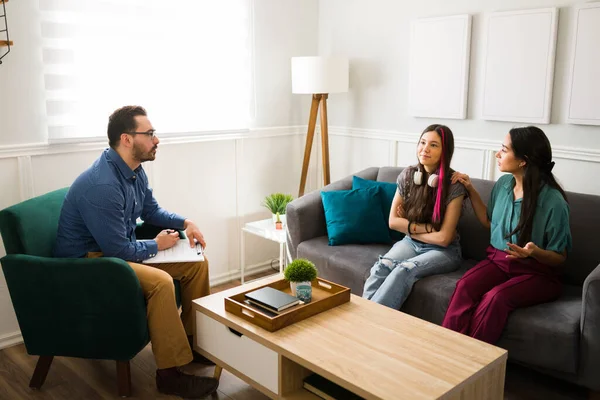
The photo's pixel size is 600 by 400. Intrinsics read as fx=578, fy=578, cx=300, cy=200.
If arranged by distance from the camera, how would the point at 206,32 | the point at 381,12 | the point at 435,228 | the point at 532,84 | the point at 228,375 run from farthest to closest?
the point at 381,12 → the point at 206,32 → the point at 532,84 → the point at 435,228 → the point at 228,375

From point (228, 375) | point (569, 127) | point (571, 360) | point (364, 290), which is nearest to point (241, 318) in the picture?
Answer: point (228, 375)

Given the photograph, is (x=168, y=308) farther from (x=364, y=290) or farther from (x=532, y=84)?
(x=532, y=84)

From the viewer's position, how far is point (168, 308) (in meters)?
2.50

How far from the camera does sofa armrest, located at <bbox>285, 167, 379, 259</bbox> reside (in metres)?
3.42

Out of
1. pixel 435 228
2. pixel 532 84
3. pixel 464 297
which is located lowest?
pixel 464 297

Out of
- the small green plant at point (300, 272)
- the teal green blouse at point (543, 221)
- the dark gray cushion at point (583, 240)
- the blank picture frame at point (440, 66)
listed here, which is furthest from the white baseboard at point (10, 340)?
the dark gray cushion at point (583, 240)

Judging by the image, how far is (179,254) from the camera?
8.97 ft

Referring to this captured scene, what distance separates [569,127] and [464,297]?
4.01 feet

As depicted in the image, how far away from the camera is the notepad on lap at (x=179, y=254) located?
2.66 m

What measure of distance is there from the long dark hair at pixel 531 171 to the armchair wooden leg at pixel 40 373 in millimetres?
2183

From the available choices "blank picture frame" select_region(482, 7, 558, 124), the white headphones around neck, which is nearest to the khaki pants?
the white headphones around neck

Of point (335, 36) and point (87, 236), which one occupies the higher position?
point (335, 36)

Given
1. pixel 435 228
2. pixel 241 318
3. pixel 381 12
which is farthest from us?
pixel 381 12

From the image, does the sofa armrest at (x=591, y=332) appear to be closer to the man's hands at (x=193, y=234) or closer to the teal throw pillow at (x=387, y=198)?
the teal throw pillow at (x=387, y=198)
